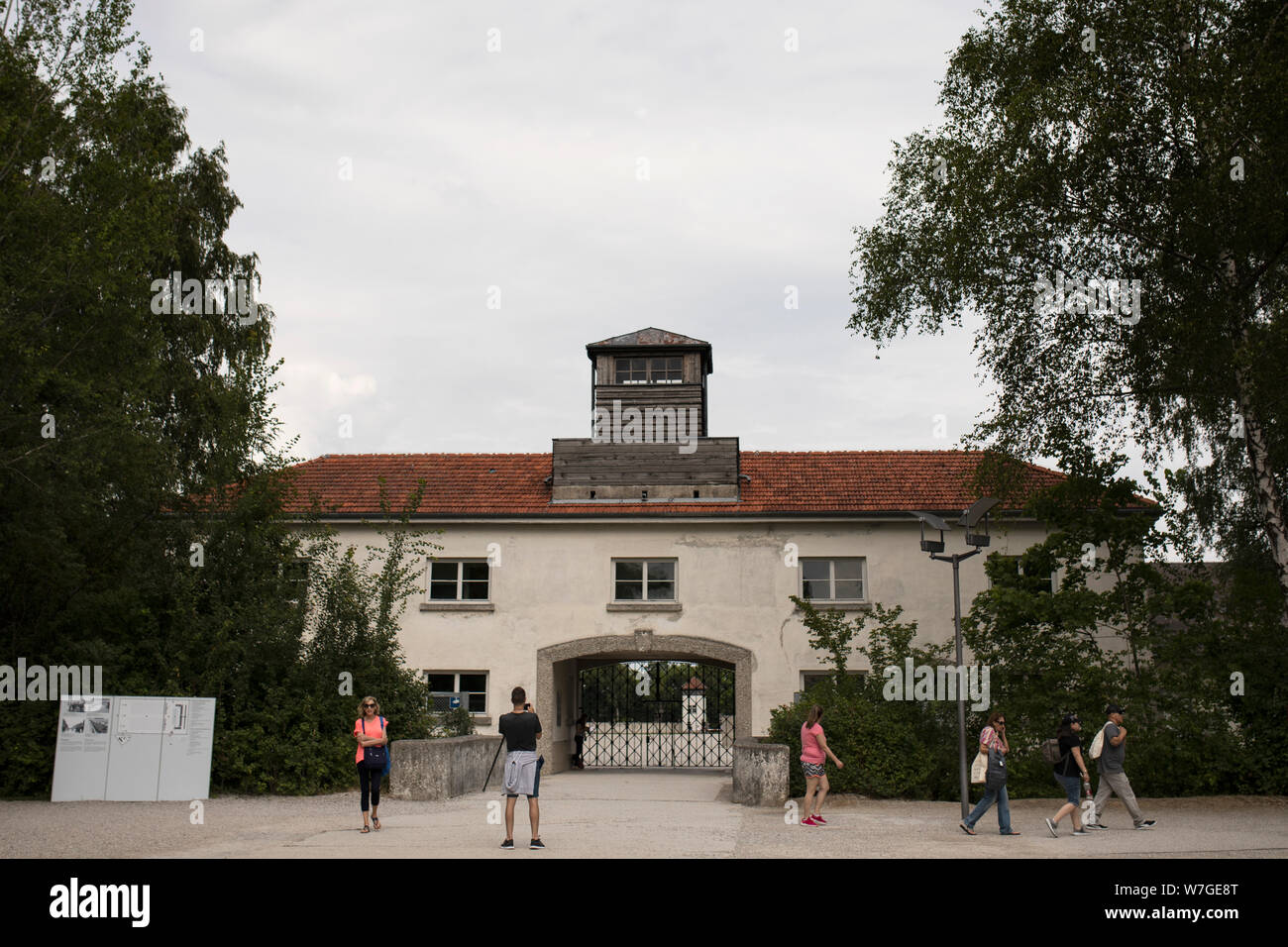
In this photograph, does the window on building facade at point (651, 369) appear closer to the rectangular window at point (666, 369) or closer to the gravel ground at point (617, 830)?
the rectangular window at point (666, 369)

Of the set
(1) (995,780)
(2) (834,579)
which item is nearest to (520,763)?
(1) (995,780)

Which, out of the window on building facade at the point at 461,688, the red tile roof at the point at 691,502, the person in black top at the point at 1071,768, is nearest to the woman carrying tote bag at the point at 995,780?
the person in black top at the point at 1071,768

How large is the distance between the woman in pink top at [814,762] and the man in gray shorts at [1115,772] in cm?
342

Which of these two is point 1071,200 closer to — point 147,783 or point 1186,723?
point 1186,723

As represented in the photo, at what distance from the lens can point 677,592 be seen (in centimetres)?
2572

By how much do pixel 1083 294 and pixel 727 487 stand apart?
10042mm

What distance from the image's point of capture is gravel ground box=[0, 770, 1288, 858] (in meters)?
11.9

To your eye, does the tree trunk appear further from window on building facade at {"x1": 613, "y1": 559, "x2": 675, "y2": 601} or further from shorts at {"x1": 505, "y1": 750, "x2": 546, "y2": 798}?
shorts at {"x1": 505, "y1": 750, "x2": 546, "y2": 798}

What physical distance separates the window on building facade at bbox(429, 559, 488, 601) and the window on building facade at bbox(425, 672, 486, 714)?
1.76 metres

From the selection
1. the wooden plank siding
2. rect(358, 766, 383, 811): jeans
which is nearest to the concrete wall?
the wooden plank siding

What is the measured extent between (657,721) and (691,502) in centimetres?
831

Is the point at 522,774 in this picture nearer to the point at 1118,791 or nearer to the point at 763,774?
the point at 763,774

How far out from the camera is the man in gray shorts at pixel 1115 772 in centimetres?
1462

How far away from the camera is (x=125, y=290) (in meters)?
16.8
